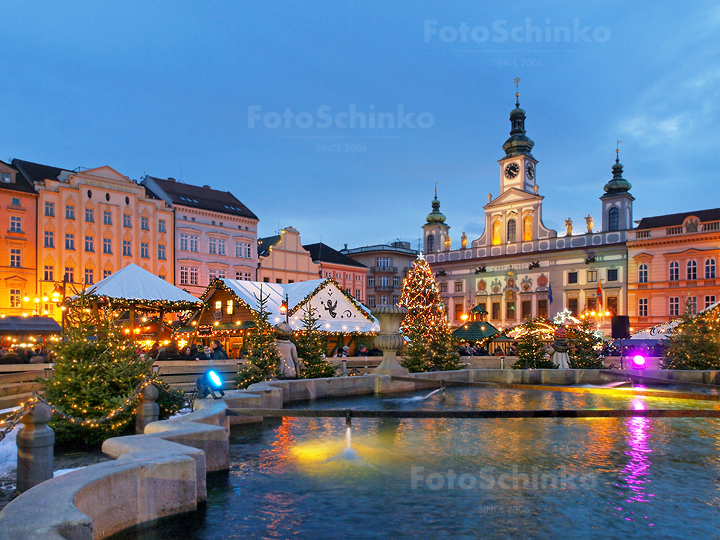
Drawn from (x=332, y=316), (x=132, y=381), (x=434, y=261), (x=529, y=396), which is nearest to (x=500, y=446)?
(x=132, y=381)

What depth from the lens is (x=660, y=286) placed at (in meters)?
56.5

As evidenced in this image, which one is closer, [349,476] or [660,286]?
[349,476]

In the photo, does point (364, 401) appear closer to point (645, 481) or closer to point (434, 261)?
point (645, 481)

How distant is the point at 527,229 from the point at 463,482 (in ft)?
207

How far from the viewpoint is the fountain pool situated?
5.08m

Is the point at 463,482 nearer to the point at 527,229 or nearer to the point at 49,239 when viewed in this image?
the point at 49,239

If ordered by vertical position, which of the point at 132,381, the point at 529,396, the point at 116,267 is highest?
the point at 116,267

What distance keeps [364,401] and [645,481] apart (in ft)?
24.4

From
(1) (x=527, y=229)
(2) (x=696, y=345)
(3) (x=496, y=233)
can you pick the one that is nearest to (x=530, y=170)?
(1) (x=527, y=229)

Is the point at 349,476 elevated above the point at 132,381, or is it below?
below

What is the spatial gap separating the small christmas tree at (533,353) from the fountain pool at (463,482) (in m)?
9.40

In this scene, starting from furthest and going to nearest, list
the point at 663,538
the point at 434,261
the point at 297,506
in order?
the point at 434,261, the point at 297,506, the point at 663,538

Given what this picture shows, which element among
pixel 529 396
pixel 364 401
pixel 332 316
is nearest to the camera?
pixel 364 401

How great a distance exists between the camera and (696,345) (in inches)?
736
